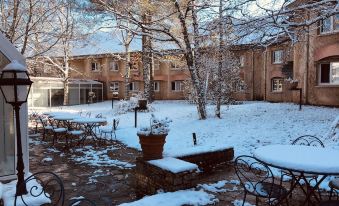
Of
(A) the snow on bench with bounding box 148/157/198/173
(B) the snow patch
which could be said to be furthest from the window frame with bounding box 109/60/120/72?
(B) the snow patch

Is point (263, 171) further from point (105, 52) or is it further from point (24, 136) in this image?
point (105, 52)

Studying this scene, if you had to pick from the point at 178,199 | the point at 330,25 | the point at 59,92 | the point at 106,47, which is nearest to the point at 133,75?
the point at 106,47

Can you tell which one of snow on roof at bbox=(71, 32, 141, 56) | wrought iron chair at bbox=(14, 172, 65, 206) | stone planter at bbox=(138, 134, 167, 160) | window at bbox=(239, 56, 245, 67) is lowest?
wrought iron chair at bbox=(14, 172, 65, 206)

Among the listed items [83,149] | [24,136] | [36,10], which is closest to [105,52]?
[36,10]

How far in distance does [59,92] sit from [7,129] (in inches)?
887

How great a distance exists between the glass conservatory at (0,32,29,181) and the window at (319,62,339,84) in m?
14.8

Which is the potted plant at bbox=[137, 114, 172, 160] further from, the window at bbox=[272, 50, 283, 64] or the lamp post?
the window at bbox=[272, 50, 283, 64]

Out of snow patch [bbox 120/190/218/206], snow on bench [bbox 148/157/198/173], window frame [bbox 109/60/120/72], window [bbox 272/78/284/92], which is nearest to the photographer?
snow patch [bbox 120/190/218/206]

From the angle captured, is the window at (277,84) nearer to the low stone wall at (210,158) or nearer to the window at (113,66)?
the window at (113,66)

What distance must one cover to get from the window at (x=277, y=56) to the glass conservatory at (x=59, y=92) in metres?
16.3

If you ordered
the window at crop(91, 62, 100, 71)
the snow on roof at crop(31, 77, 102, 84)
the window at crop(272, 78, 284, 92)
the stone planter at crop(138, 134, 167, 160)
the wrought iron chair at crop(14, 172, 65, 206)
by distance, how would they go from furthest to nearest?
the window at crop(91, 62, 100, 71)
the snow on roof at crop(31, 77, 102, 84)
the window at crop(272, 78, 284, 92)
the stone planter at crop(138, 134, 167, 160)
the wrought iron chair at crop(14, 172, 65, 206)

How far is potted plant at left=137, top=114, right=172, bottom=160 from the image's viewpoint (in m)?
5.55

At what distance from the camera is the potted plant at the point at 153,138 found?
555cm

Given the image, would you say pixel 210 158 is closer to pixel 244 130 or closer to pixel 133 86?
pixel 244 130
